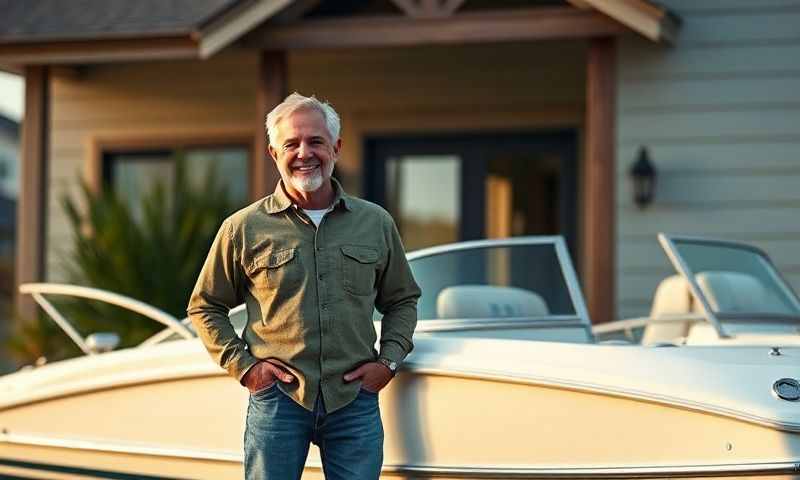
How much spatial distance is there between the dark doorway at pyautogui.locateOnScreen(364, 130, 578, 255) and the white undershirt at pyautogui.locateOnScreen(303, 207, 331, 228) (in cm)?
610

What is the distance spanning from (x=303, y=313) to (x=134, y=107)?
721cm

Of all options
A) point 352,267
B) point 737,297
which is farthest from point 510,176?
point 352,267

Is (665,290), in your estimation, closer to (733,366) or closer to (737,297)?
(737,297)

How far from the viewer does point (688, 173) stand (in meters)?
7.91

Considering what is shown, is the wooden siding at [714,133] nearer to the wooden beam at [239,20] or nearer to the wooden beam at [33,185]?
→ the wooden beam at [239,20]

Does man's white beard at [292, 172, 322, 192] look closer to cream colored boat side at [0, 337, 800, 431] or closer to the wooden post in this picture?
cream colored boat side at [0, 337, 800, 431]

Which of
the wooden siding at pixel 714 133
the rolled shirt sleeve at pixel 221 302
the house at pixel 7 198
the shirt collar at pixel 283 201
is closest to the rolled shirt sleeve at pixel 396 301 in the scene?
the shirt collar at pixel 283 201

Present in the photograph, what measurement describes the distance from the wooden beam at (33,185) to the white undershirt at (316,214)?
230 inches

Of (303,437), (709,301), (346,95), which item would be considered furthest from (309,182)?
(346,95)

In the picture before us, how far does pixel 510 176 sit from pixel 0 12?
3914 mm

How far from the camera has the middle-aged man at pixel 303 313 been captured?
10.8 ft

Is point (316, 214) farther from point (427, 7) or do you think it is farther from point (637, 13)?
point (427, 7)

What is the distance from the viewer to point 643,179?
25.5 ft

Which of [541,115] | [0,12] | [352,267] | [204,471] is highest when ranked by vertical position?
[0,12]
